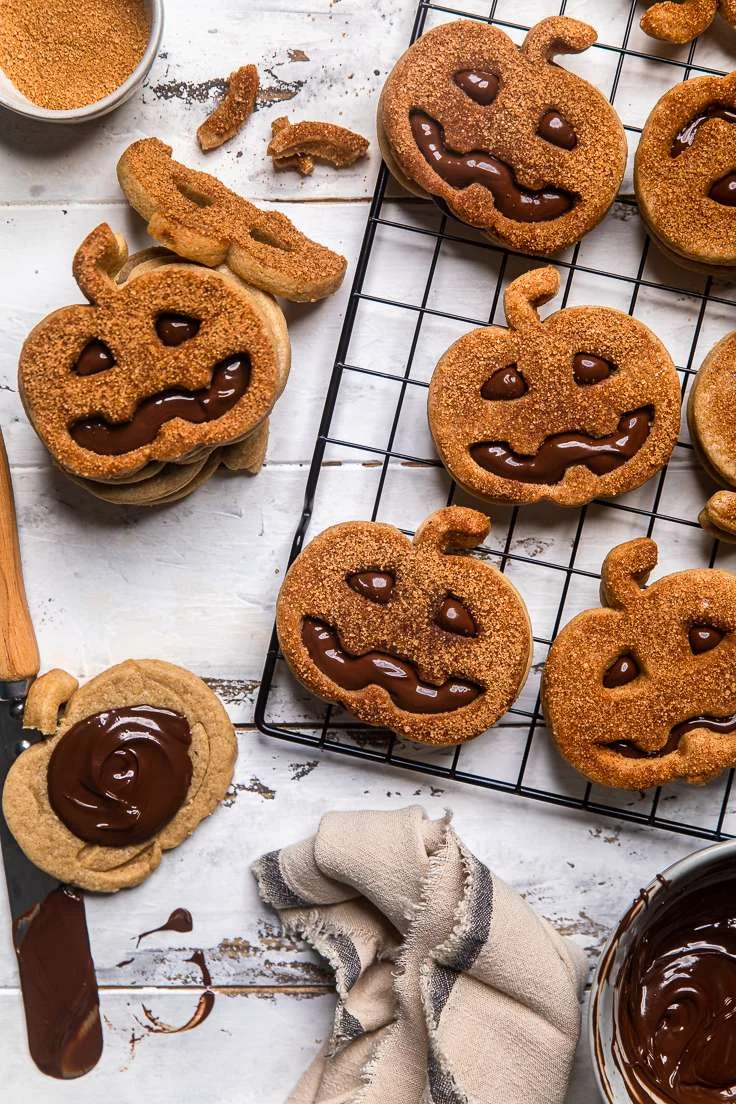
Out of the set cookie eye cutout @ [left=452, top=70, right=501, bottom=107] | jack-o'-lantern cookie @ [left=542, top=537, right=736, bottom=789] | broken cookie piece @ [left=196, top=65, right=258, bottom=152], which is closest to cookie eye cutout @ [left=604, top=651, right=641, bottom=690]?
jack-o'-lantern cookie @ [left=542, top=537, right=736, bottom=789]

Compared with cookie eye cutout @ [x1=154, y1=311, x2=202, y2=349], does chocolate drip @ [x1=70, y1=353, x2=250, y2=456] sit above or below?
below

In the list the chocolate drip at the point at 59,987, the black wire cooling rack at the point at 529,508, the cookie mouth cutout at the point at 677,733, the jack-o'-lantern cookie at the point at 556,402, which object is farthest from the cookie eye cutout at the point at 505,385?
the chocolate drip at the point at 59,987

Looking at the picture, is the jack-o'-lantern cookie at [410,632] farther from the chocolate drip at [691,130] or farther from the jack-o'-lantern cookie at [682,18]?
the jack-o'-lantern cookie at [682,18]

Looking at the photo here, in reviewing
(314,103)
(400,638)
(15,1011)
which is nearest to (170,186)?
(314,103)

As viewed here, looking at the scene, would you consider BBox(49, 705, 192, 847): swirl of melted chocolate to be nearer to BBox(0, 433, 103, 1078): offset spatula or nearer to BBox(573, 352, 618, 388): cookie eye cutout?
BBox(0, 433, 103, 1078): offset spatula

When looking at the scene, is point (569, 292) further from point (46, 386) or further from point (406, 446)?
point (46, 386)

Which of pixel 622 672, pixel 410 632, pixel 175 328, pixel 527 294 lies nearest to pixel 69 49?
pixel 175 328
